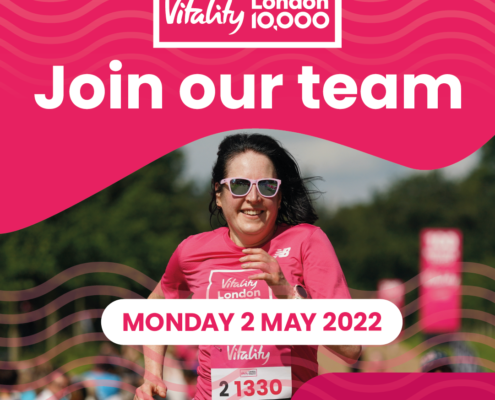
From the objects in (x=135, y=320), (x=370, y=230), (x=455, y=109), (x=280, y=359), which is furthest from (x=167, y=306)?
(x=370, y=230)

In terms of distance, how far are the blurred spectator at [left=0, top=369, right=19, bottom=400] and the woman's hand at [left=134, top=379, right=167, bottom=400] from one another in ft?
6.73

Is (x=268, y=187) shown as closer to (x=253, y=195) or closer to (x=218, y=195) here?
(x=253, y=195)

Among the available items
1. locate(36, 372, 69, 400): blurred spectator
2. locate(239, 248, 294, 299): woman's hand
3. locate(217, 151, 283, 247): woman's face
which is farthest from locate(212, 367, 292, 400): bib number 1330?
locate(36, 372, 69, 400): blurred spectator

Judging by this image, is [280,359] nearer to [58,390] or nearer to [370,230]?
[58,390]

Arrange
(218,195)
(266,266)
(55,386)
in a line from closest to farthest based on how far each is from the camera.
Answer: (266,266), (218,195), (55,386)

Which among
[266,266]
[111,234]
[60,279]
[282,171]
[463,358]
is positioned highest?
[111,234]

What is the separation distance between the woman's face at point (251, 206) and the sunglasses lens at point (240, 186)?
22mm

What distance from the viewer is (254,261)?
282cm

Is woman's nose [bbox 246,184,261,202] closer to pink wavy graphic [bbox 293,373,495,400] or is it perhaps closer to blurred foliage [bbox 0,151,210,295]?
pink wavy graphic [bbox 293,373,495,400]

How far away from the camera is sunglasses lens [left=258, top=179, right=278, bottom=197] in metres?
3.09

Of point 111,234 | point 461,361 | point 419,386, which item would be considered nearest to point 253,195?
point 419,386

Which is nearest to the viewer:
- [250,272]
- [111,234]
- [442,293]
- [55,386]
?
[250,272]

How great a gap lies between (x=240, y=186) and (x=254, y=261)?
46 cm

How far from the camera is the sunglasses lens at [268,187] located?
309 cm
